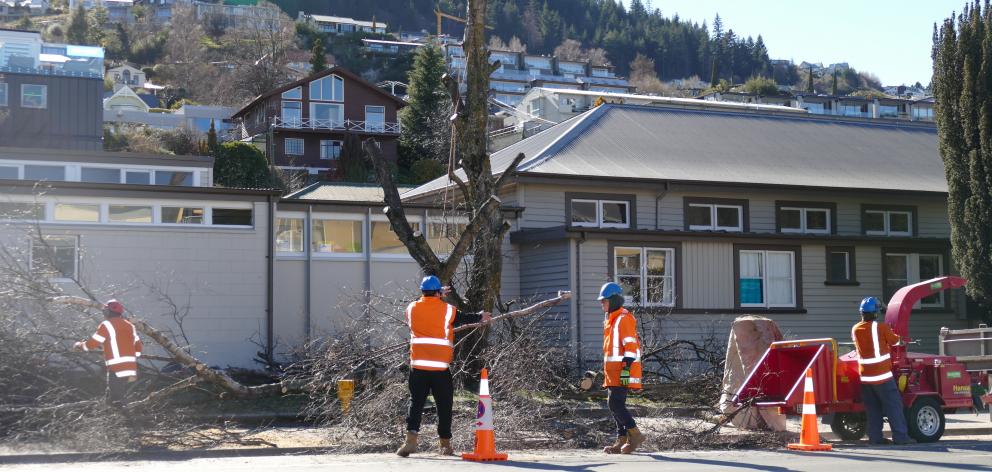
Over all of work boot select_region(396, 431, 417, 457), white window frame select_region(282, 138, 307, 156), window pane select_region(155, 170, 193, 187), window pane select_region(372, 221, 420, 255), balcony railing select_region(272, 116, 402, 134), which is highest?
balcony railing select_region(272, 116, 402, 134)

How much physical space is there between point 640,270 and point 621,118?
21.5 ft

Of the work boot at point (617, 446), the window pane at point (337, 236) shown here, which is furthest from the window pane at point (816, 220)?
the work boot at point (617, 446)

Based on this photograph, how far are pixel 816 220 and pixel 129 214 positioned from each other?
53.9ft

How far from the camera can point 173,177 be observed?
32.8 metres

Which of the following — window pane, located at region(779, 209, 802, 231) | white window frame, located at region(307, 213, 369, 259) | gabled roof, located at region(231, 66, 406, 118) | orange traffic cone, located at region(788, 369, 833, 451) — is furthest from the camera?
gabled roof, located at region(231, 66, 406, 118)

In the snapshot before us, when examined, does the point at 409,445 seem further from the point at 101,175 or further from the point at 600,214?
the point at 101,175

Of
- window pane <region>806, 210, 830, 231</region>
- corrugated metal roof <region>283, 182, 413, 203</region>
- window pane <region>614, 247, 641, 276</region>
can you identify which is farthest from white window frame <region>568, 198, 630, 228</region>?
corrugated metal roof <region>283, 182, 413, 203</region>

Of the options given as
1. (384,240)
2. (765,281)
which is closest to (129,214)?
(384,240)

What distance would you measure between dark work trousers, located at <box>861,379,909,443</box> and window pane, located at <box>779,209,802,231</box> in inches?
530

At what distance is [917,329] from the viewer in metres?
27.4

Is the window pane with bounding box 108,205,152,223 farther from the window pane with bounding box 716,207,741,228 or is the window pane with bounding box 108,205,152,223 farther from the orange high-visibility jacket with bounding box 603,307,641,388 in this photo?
the window pane with bounding box 716,207,741,228

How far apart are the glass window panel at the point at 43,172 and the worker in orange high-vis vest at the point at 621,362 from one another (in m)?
21.0

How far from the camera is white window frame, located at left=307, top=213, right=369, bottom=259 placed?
23844mm

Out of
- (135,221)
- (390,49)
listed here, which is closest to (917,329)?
(135,221)
